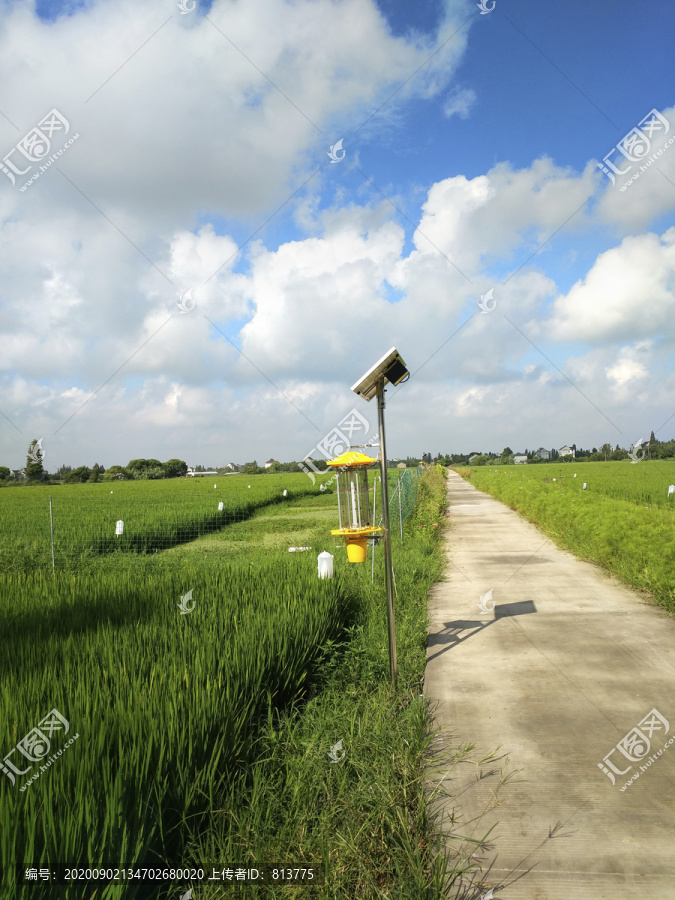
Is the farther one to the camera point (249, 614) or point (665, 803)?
point (249, 614)

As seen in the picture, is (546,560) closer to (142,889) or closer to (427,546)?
(427,546)

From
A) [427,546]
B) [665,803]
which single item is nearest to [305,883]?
[665,803]

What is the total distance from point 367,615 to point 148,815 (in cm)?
412

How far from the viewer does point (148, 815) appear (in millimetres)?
2131

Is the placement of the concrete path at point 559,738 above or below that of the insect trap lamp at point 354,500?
below

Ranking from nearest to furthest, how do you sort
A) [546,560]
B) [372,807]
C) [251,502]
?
[372,807]
[546,560]
[251,502]

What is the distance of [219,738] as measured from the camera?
269 cm
